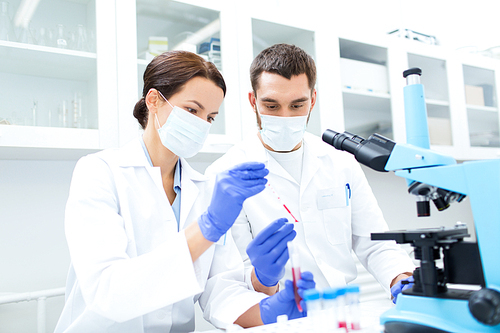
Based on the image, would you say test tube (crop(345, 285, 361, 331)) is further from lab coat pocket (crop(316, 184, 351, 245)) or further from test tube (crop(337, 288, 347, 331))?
lab coat pocket (crop(316, 184, 351, 245))

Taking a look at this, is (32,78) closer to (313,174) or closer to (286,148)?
(286,148)

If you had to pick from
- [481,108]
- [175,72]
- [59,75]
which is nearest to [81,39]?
[59,75]

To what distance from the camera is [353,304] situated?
80 cm

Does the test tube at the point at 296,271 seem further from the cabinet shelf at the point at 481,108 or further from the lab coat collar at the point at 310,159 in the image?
the cabinet shelf at the point at 481,108

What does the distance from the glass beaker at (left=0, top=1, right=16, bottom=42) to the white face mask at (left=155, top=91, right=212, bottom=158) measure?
817mm

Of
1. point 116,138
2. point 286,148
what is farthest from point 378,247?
point 116,138

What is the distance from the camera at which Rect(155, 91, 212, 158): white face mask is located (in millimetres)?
1238

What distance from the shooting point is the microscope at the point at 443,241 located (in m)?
0.69

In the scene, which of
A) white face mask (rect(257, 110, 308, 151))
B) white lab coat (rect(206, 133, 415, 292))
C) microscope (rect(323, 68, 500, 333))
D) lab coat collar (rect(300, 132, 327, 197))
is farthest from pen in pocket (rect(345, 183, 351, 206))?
microscope (rect(323, 68, 500, 333))

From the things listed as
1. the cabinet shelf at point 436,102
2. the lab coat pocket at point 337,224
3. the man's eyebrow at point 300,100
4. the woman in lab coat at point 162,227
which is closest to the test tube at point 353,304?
the woman in lab coat at point 162,227

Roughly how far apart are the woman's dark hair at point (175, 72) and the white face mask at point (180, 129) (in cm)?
5

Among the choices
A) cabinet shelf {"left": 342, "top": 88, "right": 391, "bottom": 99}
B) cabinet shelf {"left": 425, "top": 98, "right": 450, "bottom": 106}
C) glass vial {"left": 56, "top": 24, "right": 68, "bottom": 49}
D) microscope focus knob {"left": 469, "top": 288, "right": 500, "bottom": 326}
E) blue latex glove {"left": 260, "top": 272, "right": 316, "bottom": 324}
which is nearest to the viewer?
microscope focus knob {"left": 469, "top": 288, "right": 500, "bottom": 326}

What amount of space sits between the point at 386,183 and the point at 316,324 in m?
2.43

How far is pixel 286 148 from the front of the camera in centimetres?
153
